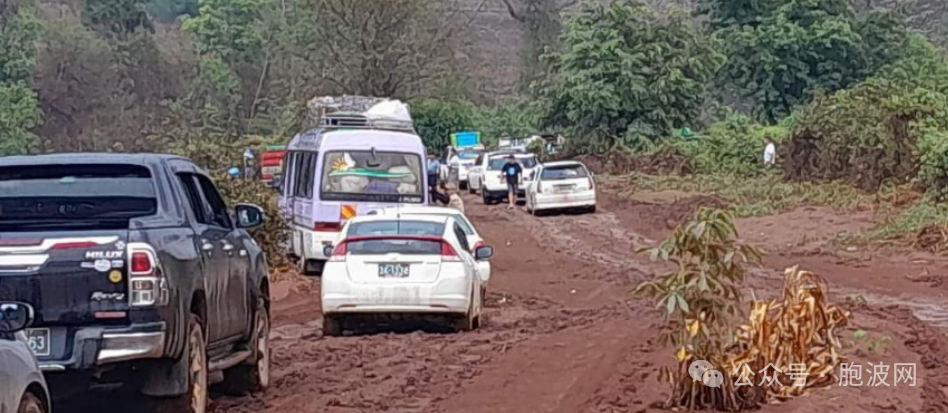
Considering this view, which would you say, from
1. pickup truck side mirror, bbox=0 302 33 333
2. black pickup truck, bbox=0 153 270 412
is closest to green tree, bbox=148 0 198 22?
black pickup truck, bbox=0 153 270 412

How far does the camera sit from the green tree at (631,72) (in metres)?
59.1

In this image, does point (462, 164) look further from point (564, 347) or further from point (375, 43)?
point (564, 347)

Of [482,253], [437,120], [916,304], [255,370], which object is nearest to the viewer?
[255,370]

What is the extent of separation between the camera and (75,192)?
10.6 metres

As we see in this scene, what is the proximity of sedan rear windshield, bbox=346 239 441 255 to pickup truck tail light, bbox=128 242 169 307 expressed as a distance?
778 centimetres

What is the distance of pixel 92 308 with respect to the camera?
917 centimetres

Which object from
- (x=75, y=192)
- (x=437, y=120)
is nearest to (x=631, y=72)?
(x=437, y=120)

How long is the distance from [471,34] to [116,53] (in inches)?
983

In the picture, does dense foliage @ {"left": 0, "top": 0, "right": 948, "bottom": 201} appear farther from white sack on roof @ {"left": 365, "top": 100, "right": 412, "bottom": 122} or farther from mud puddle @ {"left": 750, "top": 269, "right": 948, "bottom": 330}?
mud puddle @ {"left": 750, "top": 269, "right": 948, "bottom": 330}

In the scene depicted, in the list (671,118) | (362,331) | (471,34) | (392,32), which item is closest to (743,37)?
(671,118)

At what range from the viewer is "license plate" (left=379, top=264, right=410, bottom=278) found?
16.8m

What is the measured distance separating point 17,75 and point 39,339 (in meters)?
57.9

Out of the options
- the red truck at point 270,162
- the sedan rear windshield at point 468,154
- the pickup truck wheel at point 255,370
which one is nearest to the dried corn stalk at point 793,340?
the pickup truck wheel at point 255,370

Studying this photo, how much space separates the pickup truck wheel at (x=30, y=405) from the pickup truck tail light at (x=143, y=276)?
168cm
